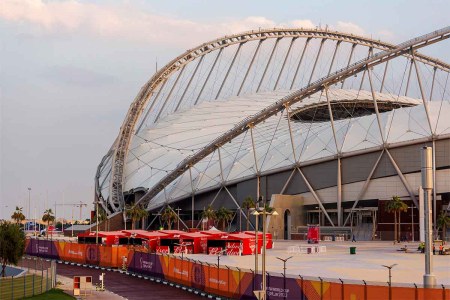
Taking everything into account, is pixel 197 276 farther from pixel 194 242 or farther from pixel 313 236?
pixel 313 236

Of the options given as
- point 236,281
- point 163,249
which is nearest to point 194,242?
point 163,249

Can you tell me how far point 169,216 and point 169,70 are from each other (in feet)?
84.1

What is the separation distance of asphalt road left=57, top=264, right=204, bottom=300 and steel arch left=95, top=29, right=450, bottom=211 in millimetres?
74879

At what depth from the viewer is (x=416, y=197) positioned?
369 ft

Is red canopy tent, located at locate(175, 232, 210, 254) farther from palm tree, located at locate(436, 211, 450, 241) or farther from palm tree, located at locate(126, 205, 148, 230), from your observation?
palm tree, located at locate(126, 205, 148, 230)

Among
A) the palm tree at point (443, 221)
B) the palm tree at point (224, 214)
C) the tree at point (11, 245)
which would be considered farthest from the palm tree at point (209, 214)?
the tree at point (11, 245)

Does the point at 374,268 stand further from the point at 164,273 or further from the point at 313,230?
the point at 313,230

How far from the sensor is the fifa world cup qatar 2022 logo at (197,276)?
47844 millimetres

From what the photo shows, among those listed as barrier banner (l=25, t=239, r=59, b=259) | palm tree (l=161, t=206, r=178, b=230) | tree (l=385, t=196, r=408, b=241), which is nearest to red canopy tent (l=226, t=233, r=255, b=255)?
barrier banner (l=25, t=239, r=59, b=259)

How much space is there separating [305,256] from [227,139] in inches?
2033

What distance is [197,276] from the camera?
48.8 meters

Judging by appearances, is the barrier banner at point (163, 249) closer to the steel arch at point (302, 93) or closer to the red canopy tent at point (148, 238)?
the red canopy tent at point (148, 238)

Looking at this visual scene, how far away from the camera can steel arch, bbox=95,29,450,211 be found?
5314 inches

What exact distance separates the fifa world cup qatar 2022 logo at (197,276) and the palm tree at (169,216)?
3146 inches
